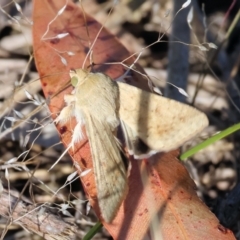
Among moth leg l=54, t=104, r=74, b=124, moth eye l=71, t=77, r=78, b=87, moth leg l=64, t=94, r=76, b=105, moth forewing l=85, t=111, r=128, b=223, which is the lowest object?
moth forewing l=85, t=111, r=128, b=223

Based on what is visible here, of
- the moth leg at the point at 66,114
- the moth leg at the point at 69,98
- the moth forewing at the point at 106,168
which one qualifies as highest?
the moth leg at the point at 69,98

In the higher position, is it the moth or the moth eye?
the moth eye

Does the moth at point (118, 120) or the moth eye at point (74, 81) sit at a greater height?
the moth eye at point (74, 81)

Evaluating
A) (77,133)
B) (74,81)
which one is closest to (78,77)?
(74,81)

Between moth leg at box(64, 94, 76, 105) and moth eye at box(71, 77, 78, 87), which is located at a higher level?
moth eye at box(71, 77, 78, 87)

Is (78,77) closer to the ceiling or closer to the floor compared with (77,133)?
closer to the ceiling

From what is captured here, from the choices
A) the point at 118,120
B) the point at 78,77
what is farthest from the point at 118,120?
the point at 78,77

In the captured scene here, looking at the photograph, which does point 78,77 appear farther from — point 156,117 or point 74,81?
point 156,117

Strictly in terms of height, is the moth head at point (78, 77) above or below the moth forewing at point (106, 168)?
above
